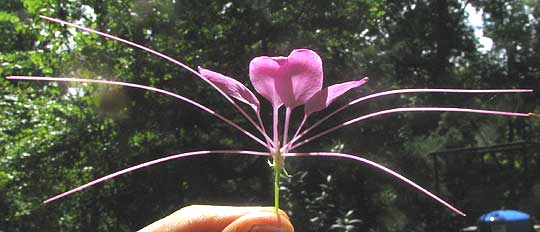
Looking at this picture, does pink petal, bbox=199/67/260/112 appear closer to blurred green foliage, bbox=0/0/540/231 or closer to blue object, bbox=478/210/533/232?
blurred green foliage, bbox=0/0/540/231

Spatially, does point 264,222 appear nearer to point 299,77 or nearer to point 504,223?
point 299,77

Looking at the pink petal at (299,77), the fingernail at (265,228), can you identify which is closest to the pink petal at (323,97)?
the pink petal at (299,77)

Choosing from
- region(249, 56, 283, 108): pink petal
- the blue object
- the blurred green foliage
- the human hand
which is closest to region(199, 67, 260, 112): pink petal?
region(249, 56, 283, 108): pink petal

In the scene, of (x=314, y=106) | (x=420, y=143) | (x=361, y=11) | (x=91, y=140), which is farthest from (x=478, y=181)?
(x=314, y=106)

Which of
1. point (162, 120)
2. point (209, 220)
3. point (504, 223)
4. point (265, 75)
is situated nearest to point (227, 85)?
point (265, 75)

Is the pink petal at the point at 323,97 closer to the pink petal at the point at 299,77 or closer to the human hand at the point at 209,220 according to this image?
the pink petal at the point at 299,77

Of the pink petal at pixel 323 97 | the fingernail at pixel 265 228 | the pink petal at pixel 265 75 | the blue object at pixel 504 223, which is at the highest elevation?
the pink petal at pixel 265 75
